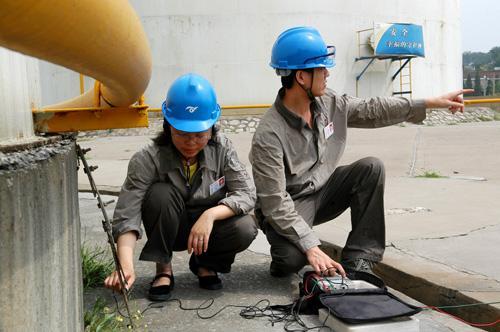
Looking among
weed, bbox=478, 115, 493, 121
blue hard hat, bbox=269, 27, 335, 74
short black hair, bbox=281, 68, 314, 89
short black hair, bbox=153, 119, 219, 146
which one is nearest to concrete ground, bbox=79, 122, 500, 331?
short black hair, bbox=153, 119, 219, 146

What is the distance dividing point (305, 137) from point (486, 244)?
141 centimetres

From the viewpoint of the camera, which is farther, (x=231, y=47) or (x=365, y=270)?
(x=231, y=47)

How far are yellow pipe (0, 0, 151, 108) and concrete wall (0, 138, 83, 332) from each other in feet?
0.97

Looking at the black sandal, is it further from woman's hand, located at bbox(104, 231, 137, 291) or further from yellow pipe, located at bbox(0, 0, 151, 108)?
yellow pipe, located at bbox(0, 0, 151, 108)

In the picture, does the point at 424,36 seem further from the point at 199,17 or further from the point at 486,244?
the point at 486,244

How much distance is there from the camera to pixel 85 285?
316 centimetres

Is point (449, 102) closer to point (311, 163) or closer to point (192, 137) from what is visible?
point (311, 163)

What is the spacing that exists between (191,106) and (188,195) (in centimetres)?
46

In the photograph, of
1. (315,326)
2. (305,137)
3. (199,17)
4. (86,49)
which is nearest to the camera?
(86,49)

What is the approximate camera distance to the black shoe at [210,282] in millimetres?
3160

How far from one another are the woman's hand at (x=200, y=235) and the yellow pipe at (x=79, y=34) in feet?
4.23

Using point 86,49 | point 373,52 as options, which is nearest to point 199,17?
point 373,52

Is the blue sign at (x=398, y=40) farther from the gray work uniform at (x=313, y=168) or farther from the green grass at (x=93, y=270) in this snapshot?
the green grass at (x=93, y=270)

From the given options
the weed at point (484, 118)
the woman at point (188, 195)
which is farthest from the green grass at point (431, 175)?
the weed at point (484, 118)
